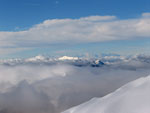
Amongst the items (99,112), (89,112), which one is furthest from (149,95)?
(89,112)

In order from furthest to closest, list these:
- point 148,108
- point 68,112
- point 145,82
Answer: point 68,112, point 145,82, point 148,108

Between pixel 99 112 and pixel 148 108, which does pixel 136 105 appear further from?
pixel 99 112

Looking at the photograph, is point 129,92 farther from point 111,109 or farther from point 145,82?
point 111,109

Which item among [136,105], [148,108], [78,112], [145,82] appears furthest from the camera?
[78,112]

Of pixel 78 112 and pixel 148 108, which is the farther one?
pixel 78 112

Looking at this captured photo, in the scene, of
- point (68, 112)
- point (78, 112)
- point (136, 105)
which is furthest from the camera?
point (68, 112)

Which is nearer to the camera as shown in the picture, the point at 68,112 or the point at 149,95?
the point at 149,95

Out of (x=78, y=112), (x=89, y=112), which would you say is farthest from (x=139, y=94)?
(x=78, y=112)

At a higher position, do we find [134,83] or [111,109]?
[134,83]

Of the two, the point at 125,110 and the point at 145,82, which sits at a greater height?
the point at 145,82
